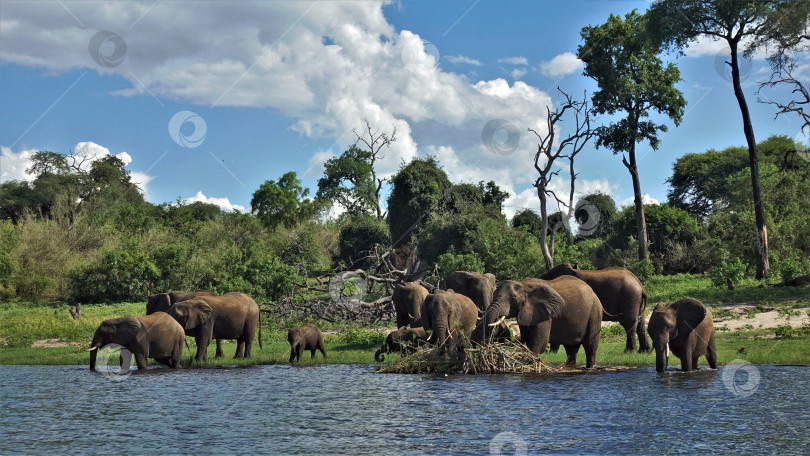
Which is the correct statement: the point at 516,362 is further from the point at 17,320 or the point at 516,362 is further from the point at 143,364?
the point at 17,320

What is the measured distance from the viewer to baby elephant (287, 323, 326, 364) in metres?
21.3

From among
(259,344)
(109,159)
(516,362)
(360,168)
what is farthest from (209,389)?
(109,159)

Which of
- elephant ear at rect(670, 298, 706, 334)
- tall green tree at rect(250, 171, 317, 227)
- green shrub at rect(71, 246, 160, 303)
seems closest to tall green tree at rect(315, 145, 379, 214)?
tall green tree at rect(250, 171, 317, 227)

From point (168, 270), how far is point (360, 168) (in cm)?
4114

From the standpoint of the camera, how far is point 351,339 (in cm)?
2534

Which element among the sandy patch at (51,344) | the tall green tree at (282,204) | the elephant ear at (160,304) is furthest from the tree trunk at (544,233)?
the tall green tree at (282,204)

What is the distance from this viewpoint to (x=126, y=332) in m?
19.4

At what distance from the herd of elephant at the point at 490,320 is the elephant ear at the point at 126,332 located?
0.03m

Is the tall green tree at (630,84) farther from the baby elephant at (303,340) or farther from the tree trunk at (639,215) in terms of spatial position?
the baby elephant at (303,340)

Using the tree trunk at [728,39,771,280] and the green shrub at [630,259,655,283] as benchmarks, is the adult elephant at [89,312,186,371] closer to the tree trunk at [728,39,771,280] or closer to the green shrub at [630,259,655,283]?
the green shrub at [630,259,655,283]

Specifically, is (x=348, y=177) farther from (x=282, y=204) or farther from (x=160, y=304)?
(x=160, y=304)

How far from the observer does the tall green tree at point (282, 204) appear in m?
79.4

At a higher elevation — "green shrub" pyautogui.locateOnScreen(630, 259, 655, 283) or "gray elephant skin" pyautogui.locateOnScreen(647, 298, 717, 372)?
"green shrub" pyautogui.locateOnScreen(630, 259, 655, 283)

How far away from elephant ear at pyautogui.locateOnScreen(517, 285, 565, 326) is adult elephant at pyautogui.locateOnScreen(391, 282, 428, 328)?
5.99 metres
